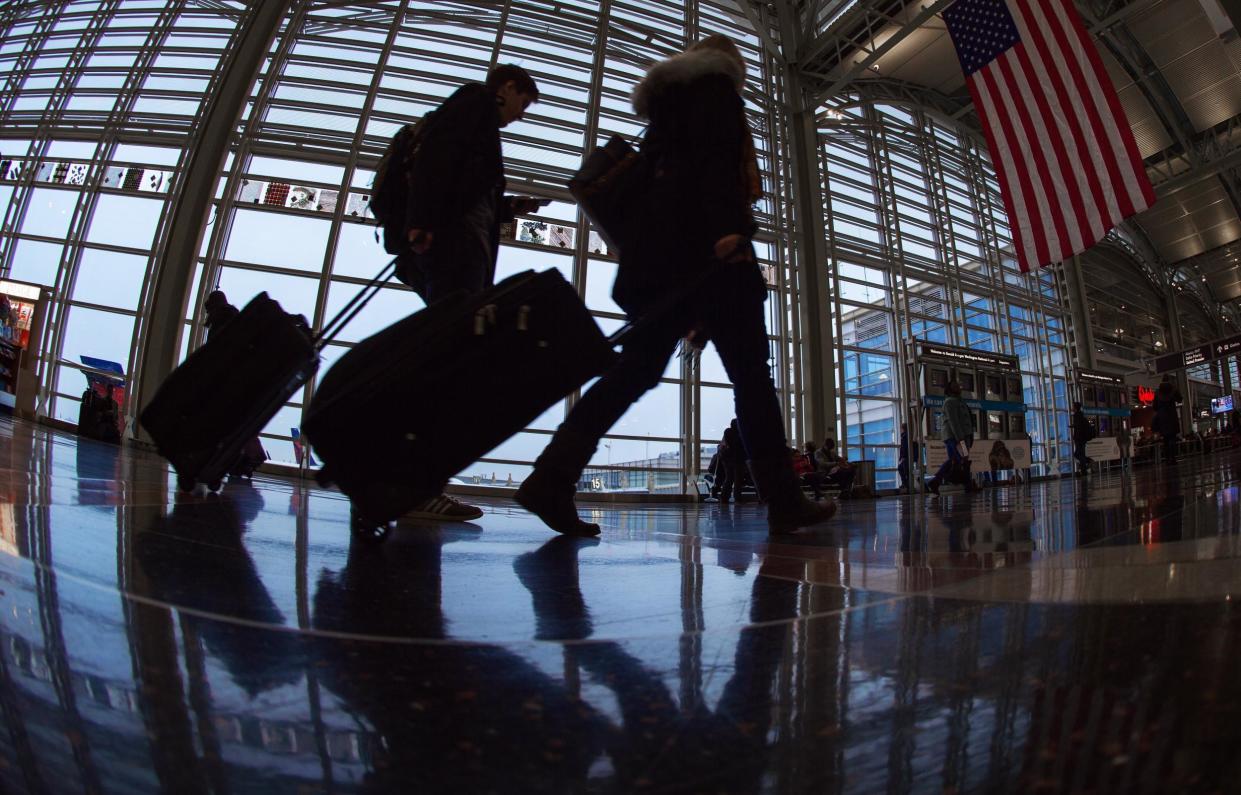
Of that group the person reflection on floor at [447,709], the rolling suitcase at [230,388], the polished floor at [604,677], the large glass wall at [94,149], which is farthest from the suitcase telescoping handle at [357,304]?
the large glass wall at [94,149]

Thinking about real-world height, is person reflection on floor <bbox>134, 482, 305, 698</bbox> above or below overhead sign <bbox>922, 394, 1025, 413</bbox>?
below

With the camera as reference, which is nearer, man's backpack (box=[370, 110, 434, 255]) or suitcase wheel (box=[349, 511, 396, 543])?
suitcase wheel (box=[349, 511, 396, 543])

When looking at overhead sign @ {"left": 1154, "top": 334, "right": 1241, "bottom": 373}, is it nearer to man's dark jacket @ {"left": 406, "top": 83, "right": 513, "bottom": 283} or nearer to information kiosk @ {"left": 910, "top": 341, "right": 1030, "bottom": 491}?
information kiosk @ {"left": 910, "top": 341, "right": 1030, "bottom": 491}

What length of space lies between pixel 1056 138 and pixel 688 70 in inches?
263

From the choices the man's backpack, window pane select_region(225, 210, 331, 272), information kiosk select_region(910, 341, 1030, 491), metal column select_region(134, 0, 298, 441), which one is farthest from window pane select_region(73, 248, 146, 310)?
information kiosk select_region(910, 341, 1030, 491)

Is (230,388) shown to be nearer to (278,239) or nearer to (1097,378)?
(278,239)

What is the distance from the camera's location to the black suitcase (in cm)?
126

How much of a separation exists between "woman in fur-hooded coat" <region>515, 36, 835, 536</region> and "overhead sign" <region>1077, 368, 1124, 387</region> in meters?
18.0

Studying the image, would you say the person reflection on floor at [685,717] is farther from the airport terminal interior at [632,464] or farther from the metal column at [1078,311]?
the metal column at [1078,311]

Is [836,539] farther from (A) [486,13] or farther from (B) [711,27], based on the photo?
(B) [711,27]

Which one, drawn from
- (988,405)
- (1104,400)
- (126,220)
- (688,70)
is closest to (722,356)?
(688,70)

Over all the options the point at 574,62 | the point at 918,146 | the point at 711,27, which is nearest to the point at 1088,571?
the point at 574,62

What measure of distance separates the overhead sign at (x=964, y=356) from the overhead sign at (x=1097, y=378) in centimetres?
348

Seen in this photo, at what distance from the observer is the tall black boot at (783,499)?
7.17 feet
